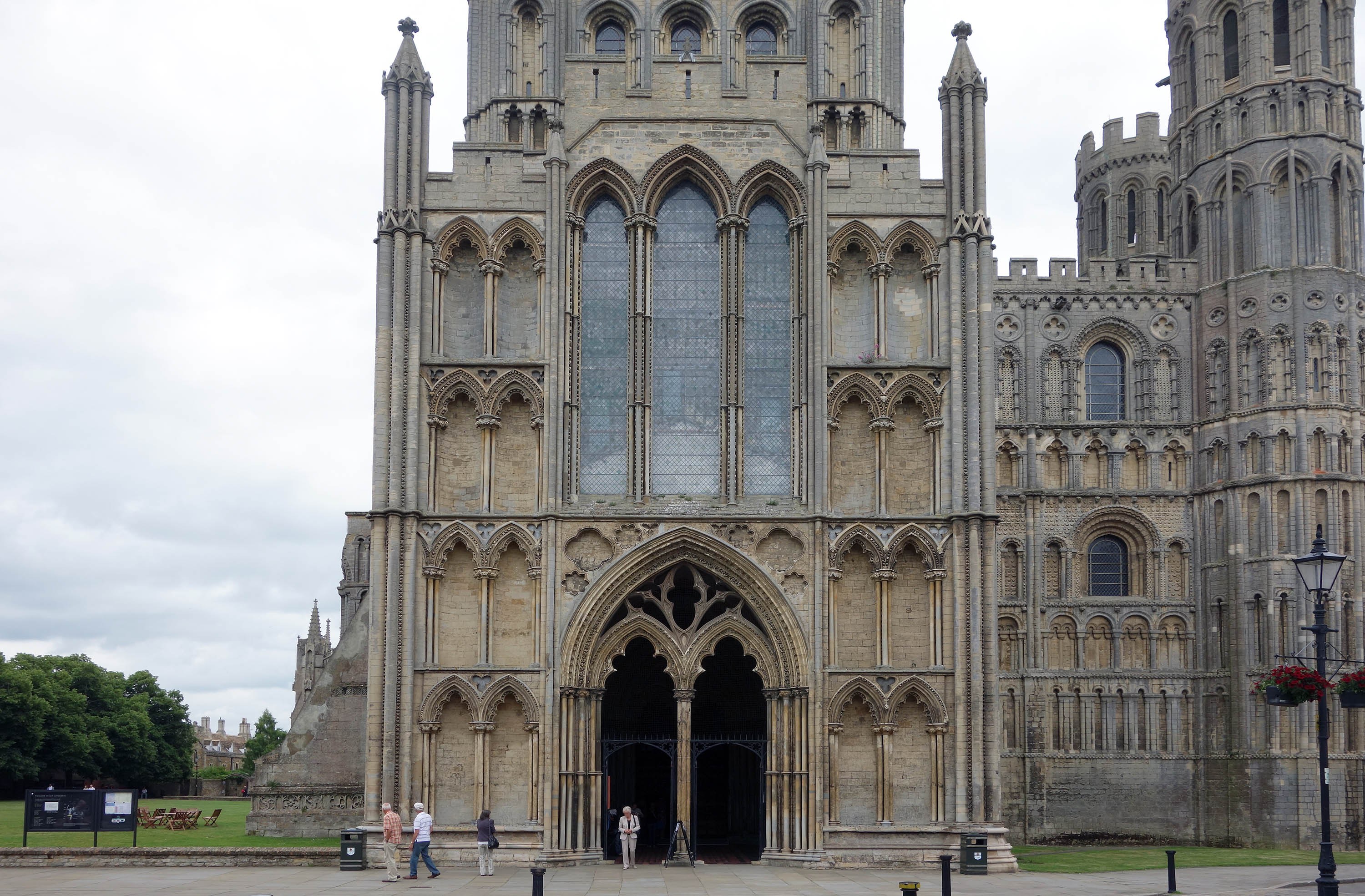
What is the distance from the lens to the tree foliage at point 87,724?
77.2 metres

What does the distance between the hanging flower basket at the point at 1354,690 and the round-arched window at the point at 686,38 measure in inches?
1188

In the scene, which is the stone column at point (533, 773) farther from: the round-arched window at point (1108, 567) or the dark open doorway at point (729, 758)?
the round-arched window at point (1108, 567)

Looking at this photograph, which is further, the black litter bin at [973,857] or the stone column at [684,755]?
the stone column at [684,755]

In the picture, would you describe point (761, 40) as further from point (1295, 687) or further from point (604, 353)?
point (1295, 687)

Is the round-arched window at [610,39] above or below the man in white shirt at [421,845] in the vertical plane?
above

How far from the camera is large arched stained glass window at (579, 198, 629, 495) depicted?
32.4m

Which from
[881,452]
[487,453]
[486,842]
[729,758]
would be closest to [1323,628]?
[881,452]

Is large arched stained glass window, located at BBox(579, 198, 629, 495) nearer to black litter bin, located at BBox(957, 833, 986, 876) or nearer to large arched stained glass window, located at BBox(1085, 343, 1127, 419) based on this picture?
black litter bin, located at BBox(957, 833, 986, 876)

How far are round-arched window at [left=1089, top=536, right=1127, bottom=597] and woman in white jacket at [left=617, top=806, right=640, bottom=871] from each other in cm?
2807

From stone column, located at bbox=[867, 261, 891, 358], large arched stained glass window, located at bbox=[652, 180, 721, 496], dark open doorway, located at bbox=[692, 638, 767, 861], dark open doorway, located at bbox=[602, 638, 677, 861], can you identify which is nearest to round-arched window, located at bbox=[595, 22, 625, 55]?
large arched stained glass window, located at bbox=[652, 180, 721, 496]

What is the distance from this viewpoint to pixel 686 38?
45375mm

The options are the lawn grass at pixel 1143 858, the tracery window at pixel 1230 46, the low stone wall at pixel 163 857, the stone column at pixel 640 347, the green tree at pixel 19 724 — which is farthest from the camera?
the green tree at pixel 19 724

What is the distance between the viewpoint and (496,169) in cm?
3294

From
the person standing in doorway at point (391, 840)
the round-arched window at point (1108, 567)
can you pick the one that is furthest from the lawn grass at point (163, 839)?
the round-arched window at point (1108, 567)
